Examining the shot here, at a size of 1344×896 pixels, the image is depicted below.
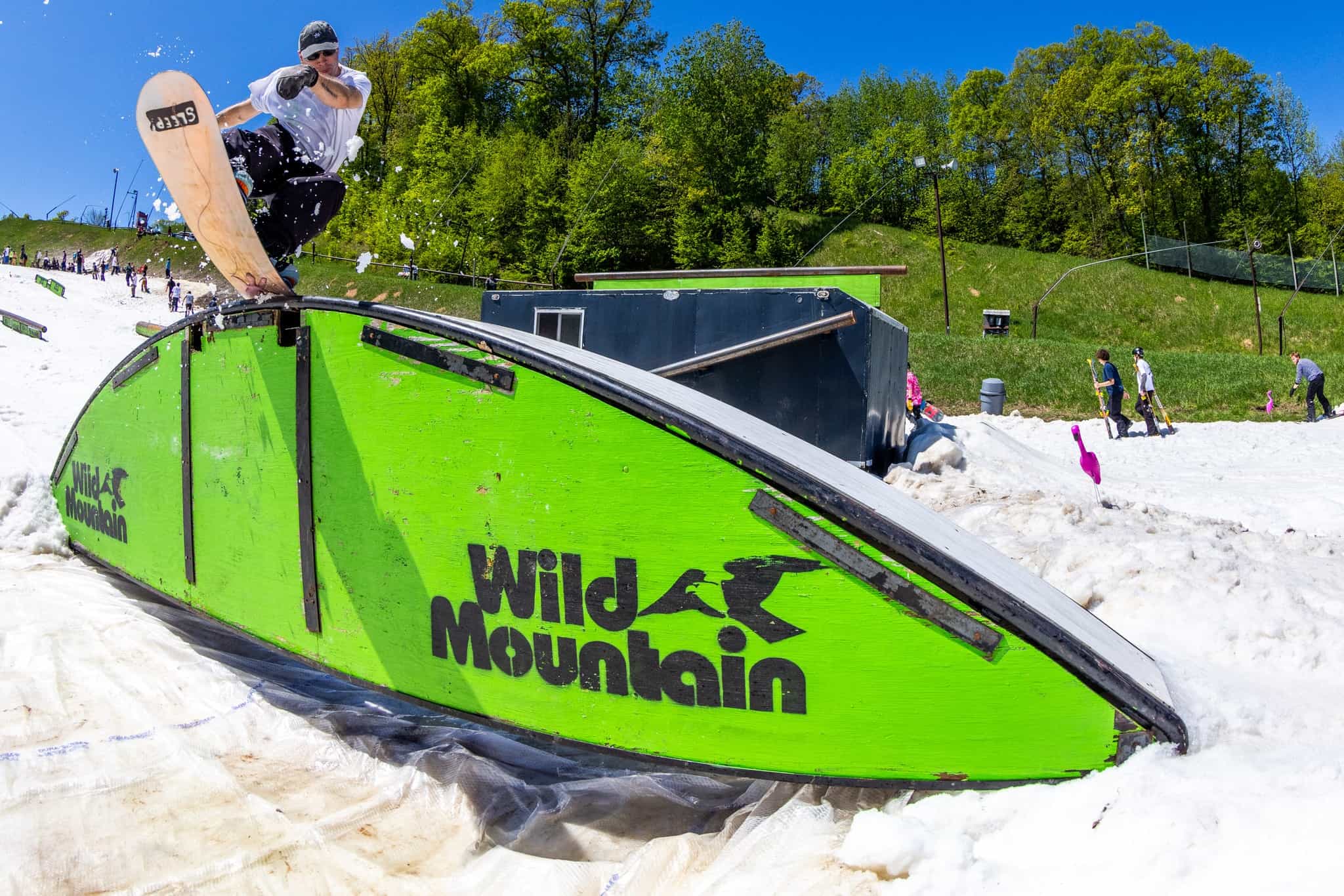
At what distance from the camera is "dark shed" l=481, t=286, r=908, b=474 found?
8.83 metres

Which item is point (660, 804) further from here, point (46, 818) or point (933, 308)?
point (933, 308)

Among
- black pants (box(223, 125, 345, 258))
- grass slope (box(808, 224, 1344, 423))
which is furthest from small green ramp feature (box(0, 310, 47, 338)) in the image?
grass slope (box(808, 224, 1344, 423))

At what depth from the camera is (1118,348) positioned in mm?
33188

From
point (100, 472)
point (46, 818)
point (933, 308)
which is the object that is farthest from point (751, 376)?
Answer: point (933, 308)

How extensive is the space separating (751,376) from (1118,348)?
98.6ft

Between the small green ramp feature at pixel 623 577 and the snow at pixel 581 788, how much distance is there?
0.17 m

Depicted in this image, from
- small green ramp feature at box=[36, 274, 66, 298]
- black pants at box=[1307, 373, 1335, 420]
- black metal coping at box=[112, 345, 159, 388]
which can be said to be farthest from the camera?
small green ramp feature at box=[36, 274, 66, 298]

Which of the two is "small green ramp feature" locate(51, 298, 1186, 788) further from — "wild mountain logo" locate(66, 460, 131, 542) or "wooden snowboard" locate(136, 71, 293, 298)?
"wild mountain logo" locate(66, 460, 131, 542)

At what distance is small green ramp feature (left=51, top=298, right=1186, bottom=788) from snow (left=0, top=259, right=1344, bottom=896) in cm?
17

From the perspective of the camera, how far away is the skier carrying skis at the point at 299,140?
3.03m

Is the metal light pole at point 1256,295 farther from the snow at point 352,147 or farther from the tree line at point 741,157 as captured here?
the snow at point 352,147

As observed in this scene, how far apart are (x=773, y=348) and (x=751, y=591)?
715 centimetres

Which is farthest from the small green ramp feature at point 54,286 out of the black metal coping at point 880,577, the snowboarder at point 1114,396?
the black metal coping at point 880,577

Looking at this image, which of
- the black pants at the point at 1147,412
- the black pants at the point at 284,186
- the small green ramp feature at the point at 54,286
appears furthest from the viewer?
the small green ramp feature at the point at 54,286
